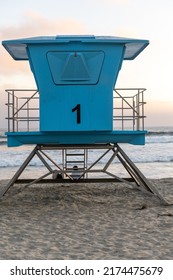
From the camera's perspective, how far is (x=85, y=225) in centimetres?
998

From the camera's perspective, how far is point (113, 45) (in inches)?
450

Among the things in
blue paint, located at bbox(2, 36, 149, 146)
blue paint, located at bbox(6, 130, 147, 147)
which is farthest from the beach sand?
blue paint, located at bbox(2, 36, 149, 146)

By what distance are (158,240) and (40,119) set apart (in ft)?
14.2

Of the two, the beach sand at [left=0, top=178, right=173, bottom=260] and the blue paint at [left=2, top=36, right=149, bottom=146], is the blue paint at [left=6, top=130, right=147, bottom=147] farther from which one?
the beach sand at [left=0, top=178, right=173, bottom=260]

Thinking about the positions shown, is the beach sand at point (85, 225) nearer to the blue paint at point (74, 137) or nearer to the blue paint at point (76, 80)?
the blue paint at point (74, 137)

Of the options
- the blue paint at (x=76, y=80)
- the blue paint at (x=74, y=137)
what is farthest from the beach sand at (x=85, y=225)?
the blue paint at (x=76, y=80)

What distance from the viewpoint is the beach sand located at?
772 centimetres

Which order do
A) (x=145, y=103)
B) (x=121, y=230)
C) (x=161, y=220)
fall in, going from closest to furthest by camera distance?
(x=121, y=230), (x=161, y=220), (x=145, y=103)

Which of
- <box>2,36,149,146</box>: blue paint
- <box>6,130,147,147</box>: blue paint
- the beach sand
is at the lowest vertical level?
the beach sand

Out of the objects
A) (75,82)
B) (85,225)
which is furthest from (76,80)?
(85,225)

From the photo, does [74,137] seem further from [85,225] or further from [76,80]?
[85,225]

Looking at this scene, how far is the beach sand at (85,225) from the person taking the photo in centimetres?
772
